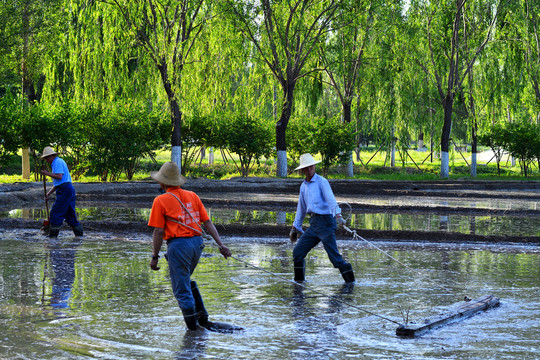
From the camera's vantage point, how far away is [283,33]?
3253cm

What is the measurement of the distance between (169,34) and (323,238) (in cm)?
2166

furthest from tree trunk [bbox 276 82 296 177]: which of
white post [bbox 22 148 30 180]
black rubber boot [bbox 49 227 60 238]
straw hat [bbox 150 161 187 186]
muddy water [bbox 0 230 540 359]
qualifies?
straw hat [bbox 150 161 187 186]

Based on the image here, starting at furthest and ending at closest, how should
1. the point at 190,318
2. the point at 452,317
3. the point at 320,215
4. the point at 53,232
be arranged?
the point at 53,232, the point at 320,215, the point at 452,317, the point at 190,318

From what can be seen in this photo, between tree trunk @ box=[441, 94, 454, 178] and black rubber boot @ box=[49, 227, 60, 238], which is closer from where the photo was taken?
black rubber boot @ box=[49, 227, 60, 238]

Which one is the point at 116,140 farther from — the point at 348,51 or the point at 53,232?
the point at 53,232

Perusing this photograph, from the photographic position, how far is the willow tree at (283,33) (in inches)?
1259

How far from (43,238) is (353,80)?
80.7 feet

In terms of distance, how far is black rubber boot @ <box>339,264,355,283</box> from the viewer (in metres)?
9.62

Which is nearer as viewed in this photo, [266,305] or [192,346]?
[192,346]

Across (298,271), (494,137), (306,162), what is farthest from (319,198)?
(494,137)

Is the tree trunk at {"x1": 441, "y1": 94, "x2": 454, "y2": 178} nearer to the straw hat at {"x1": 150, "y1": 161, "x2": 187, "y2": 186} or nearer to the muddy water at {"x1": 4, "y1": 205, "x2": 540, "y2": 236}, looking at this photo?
the muddy water at {"x1": 4, "y1": 205, "x2": 540, "y2": 236}

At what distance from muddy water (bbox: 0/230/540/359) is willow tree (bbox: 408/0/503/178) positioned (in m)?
24.1

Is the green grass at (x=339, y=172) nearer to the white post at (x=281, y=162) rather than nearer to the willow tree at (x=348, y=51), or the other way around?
the white post at (x=281, y=162)

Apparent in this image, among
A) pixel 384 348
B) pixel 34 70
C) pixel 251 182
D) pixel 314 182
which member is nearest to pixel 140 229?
pixel 314 182
